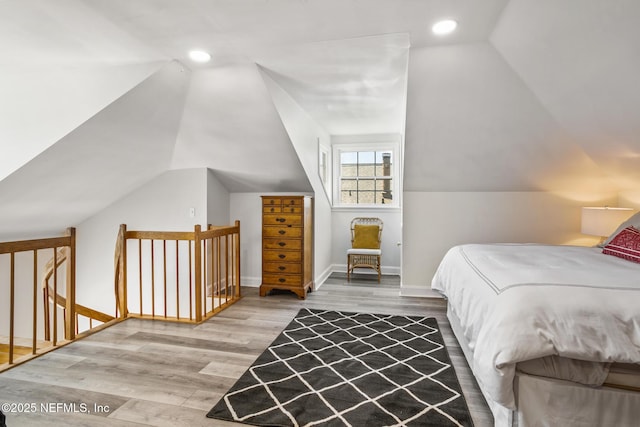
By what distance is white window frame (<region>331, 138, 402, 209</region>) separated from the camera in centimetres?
538

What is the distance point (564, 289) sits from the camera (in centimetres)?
154

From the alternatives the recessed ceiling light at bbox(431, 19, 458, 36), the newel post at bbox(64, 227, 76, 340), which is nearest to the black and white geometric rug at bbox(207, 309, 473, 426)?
the newel post at bbox(64, 227, 76, 340)

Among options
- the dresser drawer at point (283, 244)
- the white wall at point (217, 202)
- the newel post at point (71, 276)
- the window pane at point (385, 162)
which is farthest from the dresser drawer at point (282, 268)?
the window pane at point (385, 162)

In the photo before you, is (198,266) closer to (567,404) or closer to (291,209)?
(291,209)

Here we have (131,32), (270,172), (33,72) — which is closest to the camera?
(131,32)

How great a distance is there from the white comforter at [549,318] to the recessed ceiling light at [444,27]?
175cm

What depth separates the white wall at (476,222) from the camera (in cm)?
383

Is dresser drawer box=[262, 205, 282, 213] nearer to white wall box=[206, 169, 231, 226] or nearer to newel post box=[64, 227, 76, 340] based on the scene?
white wall box=[206, 169, 231, 226]

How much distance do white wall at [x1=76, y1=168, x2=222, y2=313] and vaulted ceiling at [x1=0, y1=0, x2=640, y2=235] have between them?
0.19m

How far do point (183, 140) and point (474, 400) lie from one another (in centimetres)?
385

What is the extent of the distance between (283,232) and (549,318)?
304cm

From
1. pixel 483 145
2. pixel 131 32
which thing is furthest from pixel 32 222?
pixel 483 145

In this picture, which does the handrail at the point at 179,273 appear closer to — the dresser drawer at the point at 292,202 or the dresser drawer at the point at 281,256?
the dresser drawer at the point at 281,256

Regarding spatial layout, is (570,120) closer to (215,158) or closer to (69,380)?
(215,158)
